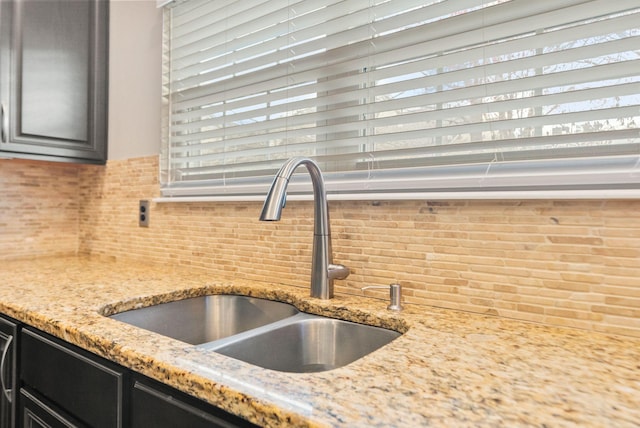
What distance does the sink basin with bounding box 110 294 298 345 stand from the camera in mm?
1205

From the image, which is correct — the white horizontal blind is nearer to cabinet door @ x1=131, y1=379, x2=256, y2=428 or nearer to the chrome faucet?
the chrome faucet

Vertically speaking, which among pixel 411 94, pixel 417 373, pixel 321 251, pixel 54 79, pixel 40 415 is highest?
pixel 54 79

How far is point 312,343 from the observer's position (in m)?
1.04

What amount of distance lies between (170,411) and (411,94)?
3.07 feet

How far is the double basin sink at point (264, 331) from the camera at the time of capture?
37.0 inches

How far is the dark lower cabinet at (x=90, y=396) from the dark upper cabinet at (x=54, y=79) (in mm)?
1103

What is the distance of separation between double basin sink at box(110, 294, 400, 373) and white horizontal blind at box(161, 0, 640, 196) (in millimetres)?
390

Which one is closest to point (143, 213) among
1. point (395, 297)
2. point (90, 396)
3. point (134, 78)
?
point (134, 78)

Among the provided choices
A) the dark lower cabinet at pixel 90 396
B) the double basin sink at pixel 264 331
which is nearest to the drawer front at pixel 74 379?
the dark lower cabinet at pixel 90 396

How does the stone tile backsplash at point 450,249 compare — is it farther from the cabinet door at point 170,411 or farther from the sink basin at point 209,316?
the cabinet door at point 170,411

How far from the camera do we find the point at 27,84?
5.71 ft

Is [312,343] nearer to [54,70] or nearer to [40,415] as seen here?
[40,415]

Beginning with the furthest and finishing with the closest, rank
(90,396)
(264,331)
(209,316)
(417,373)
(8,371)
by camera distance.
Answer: (209,316)
(8,371)
(264,331)
(90,396)
(417,373)

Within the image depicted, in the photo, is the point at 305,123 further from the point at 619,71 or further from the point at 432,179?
the point at 619,71
